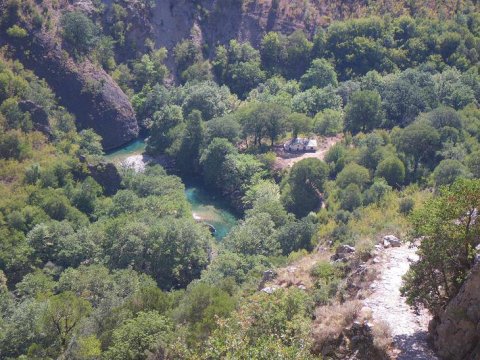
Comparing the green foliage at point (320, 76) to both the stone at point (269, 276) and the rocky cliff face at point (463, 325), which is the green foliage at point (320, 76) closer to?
the stone at point (269, 276)

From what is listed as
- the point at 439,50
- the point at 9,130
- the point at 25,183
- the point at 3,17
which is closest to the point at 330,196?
the point at 25,183

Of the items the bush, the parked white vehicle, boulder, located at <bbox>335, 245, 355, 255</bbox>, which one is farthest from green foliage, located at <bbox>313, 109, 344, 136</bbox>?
boulder, located at <bbox>335, 245, 355, 255</bbox>

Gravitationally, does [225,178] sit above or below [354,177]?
below

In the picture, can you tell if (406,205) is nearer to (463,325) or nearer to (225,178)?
(225,178)

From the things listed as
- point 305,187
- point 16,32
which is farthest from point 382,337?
point 16,32

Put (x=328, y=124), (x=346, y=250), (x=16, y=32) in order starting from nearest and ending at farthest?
(x=346, y=250) → (x=328, y=124) → (x=16, y=32)

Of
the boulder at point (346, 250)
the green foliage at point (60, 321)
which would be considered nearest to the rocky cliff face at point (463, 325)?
the boulder at point (346, 250)
